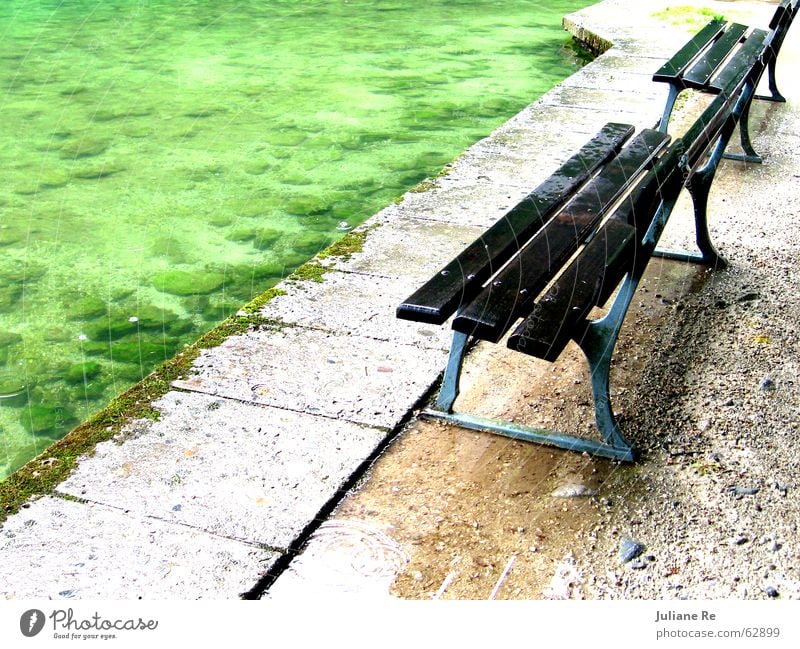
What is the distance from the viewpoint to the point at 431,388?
3.14 meters

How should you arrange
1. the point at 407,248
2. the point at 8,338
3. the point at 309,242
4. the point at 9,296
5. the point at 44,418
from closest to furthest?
1. the point at 44,418
2. the point at 8,338
3. the point at 407,248
4. the point at 9,296
5. the point at 309,242

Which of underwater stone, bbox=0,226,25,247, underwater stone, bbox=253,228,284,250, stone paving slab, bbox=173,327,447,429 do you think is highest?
stone paving slab, bbox=173,327,447,429

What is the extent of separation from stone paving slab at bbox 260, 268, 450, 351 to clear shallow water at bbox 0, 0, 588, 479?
666 millimetres

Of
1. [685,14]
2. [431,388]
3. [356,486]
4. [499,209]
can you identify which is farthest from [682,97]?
[356,486]

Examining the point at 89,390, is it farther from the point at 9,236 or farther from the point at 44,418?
the point at 9,236

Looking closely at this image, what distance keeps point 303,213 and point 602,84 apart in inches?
102

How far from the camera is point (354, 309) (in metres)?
3.66

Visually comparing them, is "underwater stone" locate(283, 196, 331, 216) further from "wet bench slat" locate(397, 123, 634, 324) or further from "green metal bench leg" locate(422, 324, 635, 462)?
"green metal bench leg" locate(422, 324, 635, 462)

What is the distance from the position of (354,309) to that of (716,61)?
92.6 inches

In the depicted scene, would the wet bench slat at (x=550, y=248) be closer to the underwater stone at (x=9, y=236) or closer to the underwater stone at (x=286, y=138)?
the underwater stone at (x=9, y=236)

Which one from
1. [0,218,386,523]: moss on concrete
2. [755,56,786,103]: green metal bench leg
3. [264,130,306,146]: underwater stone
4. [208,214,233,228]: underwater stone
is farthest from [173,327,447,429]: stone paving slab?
[755,56,786,103]: green metal bench leg

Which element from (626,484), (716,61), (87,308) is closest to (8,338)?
(87,308)

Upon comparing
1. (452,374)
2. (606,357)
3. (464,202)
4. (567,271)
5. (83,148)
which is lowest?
(83,148)

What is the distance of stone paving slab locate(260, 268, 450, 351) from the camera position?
3482 millimetres
